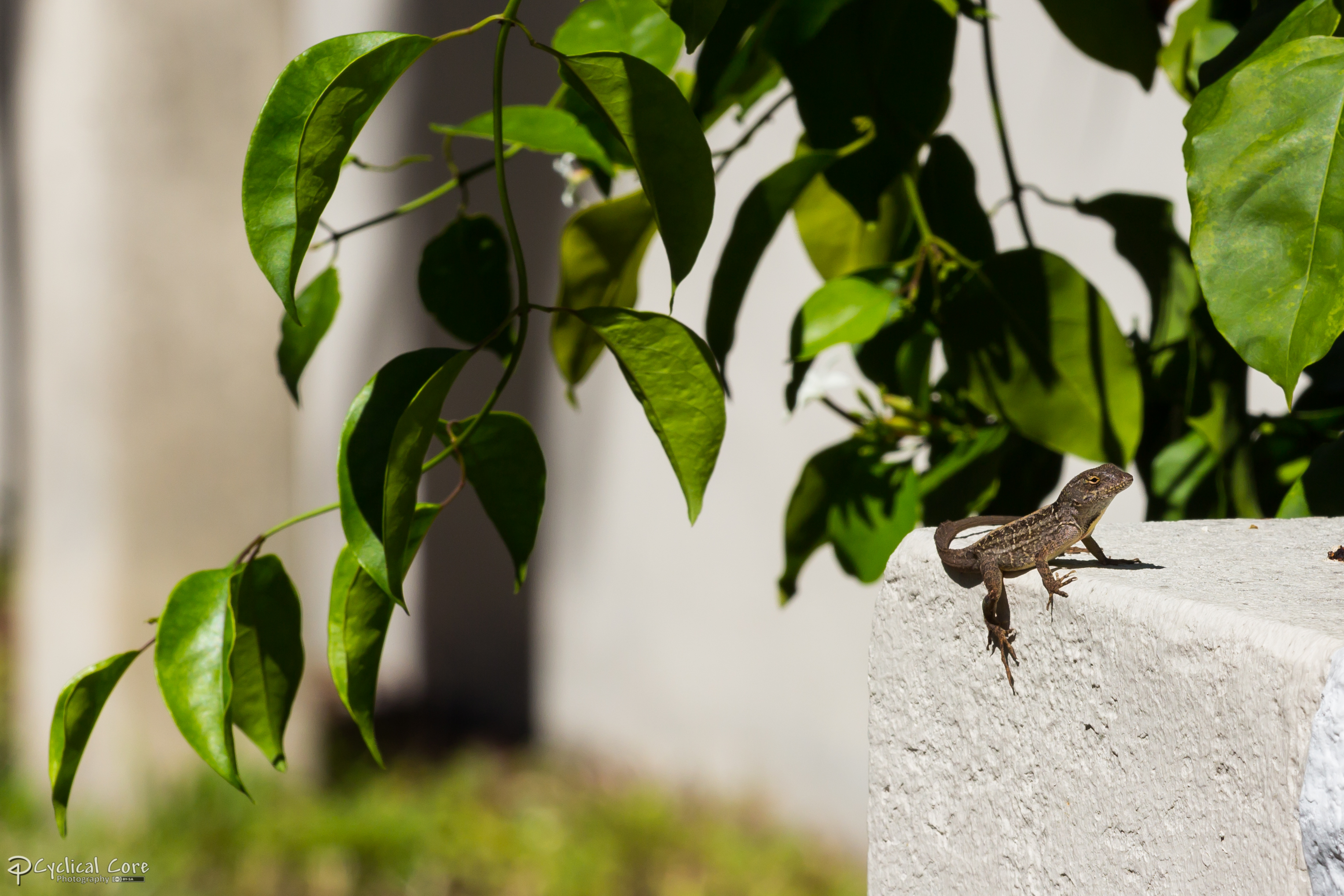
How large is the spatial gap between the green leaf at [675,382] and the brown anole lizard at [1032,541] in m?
0.13

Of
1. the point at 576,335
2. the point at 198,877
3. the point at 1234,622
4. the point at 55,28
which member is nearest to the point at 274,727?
the point at 576,335

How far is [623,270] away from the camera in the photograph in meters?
0.70

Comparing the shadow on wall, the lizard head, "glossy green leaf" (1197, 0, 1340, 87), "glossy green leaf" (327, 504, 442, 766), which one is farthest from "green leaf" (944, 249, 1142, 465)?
the shadow on wall

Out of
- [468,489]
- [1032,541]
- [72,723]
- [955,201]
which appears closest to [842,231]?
[955,201]

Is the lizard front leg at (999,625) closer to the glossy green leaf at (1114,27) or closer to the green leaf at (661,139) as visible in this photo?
the green leaf at (661,139)

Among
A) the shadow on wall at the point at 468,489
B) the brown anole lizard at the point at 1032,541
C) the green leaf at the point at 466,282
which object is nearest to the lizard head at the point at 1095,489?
the brown anole lizard at the point at 1032,541

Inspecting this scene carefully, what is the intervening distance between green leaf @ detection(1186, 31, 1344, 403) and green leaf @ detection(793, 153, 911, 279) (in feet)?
1.12

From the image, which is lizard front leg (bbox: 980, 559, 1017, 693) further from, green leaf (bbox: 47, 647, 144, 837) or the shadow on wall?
the shadow on wall

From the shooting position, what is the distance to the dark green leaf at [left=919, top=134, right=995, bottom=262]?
27.0 inches

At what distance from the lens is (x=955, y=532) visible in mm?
540

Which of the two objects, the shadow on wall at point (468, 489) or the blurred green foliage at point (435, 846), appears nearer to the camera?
the blurred green foliage at point (435, 846)

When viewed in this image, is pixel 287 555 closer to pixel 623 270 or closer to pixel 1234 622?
pixel 623 270

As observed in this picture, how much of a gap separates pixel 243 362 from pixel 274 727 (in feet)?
7.16

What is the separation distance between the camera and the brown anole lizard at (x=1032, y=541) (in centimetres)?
48
